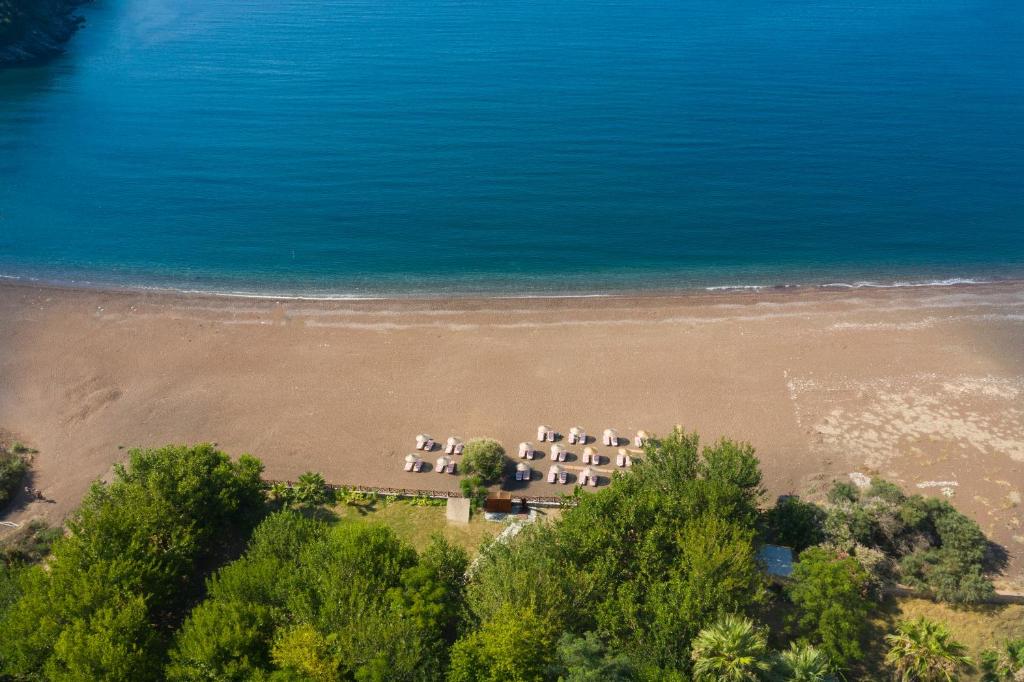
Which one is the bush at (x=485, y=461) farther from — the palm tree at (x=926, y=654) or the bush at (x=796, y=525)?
the palm tree at (x=926, y=654)

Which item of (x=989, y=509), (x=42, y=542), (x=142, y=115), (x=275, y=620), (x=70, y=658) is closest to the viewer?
(x=70, y=658)

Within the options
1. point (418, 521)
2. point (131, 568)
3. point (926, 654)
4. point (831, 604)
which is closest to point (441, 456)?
point (418, 521)

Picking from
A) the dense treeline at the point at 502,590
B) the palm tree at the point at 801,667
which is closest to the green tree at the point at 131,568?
the dense treeline at the point at 502,590

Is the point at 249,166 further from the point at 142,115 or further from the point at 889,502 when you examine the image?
the point at 889,502

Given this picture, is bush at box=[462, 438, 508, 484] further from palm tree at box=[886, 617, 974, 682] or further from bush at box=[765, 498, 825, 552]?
palm tree at box=[886, 617, 974, 682]

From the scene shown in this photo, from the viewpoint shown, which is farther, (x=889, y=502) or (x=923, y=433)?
(x=923, y=433)

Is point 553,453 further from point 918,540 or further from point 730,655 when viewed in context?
point 918,540

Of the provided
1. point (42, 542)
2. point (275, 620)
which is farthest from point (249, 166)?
point (275, 620)
